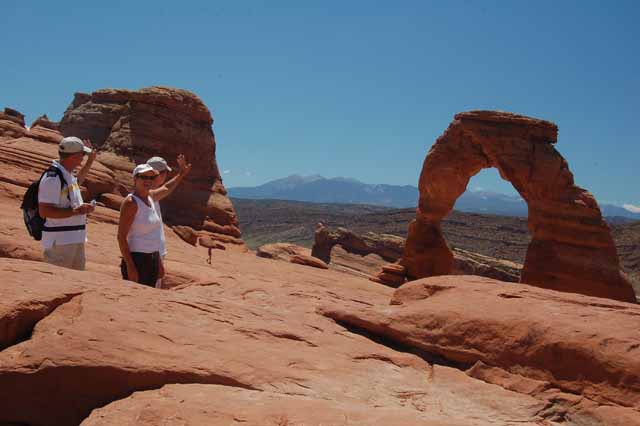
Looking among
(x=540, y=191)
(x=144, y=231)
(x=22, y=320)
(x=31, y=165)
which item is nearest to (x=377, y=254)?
(x=540, y=191)

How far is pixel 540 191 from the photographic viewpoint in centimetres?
1786

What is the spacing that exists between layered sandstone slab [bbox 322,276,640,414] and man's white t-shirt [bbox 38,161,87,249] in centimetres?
289

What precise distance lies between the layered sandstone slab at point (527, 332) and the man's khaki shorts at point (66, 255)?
282cm

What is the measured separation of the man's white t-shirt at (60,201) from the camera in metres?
5.33

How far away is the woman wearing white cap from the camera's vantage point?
5492 millimetres

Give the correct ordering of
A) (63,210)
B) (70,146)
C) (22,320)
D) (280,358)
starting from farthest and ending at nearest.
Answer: (70,146), (63,210), (280,358), (22,320)

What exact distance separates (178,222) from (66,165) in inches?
621

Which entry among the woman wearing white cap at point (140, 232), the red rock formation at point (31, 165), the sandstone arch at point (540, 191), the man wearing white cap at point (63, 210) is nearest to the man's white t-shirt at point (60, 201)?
the man wearing white cap at point (63, 210)

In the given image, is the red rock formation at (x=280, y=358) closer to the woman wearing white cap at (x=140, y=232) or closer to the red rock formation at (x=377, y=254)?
the woman wearing white cap at (x=140, y=232)

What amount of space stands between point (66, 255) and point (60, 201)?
2.07 ft

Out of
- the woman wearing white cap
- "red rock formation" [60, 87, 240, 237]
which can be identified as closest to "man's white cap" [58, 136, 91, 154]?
the woman wearing white cap

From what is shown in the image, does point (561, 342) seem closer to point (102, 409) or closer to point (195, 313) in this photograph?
point (195, 313)

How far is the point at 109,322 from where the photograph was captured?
3961mm

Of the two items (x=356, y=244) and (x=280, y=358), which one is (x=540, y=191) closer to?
(x=356, y=244)
